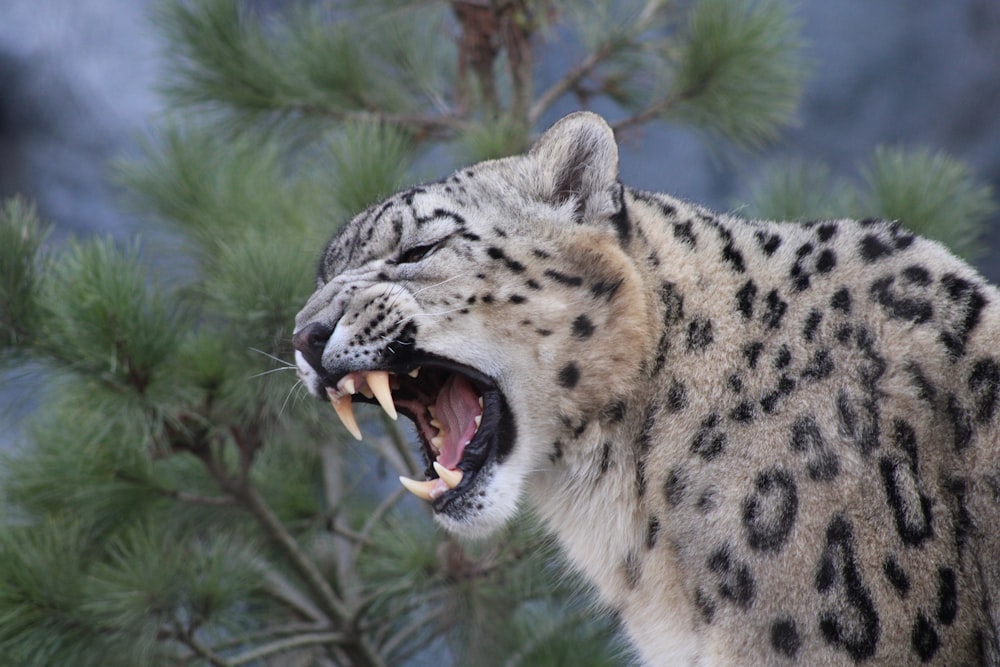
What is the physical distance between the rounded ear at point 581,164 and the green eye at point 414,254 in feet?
0.85

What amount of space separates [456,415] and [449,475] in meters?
0.16

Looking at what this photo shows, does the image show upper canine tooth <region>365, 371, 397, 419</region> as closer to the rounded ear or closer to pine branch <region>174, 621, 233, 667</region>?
the rounded ear

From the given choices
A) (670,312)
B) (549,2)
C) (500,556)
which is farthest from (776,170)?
(670,312)

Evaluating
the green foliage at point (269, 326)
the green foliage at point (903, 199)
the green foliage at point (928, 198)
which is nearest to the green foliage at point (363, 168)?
the green foliage at point (269, 326)

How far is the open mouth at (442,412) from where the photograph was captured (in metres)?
2.26

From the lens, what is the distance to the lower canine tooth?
227 cm

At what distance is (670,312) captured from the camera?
2.25 metres

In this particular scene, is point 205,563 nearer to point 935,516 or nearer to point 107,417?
point 107,417

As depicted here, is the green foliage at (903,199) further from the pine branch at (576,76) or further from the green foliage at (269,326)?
the pine branch at (576,76)

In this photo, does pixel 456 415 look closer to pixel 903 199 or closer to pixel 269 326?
pixel 269 326

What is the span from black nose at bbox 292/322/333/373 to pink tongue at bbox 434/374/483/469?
0.28 metres

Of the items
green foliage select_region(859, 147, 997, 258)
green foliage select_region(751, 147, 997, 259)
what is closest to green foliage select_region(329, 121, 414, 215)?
green foliage select_region(751, 147, 997, 259)

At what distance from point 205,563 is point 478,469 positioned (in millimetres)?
1244

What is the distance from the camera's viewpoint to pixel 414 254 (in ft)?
7.67
